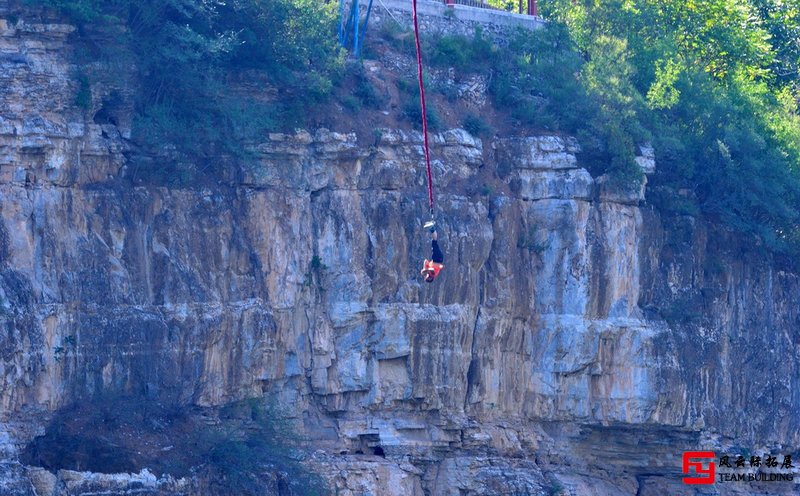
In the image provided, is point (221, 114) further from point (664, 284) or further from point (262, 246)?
point (664, 284)

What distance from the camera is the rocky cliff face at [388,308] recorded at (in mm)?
31266

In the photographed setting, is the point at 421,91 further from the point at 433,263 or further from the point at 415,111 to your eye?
the point at 433,263

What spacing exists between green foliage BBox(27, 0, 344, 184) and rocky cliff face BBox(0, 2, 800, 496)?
0.52 m

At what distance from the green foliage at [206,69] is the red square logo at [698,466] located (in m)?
10.5

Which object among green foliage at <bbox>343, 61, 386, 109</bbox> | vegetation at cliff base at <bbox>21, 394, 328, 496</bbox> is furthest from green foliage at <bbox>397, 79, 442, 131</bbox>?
vegetation at cliff base at <bbox>21, 394, 328, 496</bbox>

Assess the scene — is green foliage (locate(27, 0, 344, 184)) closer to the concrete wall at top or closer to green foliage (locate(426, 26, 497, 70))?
the concrete wall at top

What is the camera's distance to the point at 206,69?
33531 mm

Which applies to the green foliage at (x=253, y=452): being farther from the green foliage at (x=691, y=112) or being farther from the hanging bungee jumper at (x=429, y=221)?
the green foliage at (x=691, y=112)

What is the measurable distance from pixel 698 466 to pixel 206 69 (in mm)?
12856

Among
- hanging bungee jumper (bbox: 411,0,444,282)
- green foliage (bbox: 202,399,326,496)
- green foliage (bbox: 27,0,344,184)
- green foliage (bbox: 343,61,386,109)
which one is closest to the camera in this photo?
green foliage (bbox: 202,399,326,496)

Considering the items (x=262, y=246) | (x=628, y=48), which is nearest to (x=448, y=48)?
(x=628, y=48)

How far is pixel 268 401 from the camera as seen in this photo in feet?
110

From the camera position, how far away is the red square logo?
37.7m

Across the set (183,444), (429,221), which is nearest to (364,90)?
(429,221)
